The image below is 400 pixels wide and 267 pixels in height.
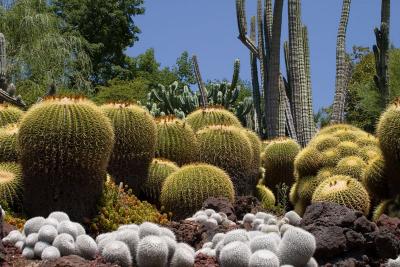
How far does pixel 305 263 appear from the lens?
13.8 ft

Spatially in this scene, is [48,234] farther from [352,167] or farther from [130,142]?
[352,167]

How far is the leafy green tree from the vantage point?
136ft

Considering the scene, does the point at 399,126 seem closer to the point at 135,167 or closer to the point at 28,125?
the point at 135,167

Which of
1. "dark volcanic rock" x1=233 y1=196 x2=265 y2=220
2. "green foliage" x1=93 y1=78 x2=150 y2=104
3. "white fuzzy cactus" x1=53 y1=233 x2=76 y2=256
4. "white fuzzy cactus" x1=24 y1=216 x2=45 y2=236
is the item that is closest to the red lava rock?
"white fuzzy cactus" x1=53 y1=233 x2=76 y2=256

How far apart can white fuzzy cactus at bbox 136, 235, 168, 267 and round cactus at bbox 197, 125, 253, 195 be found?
18.8ft

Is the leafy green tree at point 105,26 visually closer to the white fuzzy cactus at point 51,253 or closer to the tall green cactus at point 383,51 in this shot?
the tall green cactus at point 383,51

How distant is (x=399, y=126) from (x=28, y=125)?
12.9ft

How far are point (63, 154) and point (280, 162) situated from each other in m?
5.33

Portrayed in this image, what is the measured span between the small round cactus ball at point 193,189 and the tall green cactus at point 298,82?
23.9 feet

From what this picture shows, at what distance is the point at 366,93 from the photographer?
32.6 m

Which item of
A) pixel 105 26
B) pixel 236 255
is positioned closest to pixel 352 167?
pixel 236 255

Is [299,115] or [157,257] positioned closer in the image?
[157,257]

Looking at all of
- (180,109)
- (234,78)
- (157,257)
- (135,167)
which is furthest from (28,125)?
(234,78)

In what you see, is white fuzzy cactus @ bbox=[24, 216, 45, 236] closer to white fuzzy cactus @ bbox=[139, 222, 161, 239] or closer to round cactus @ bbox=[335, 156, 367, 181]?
white fuzzy cactus @ bbox=[139, 222, 161, 239]
